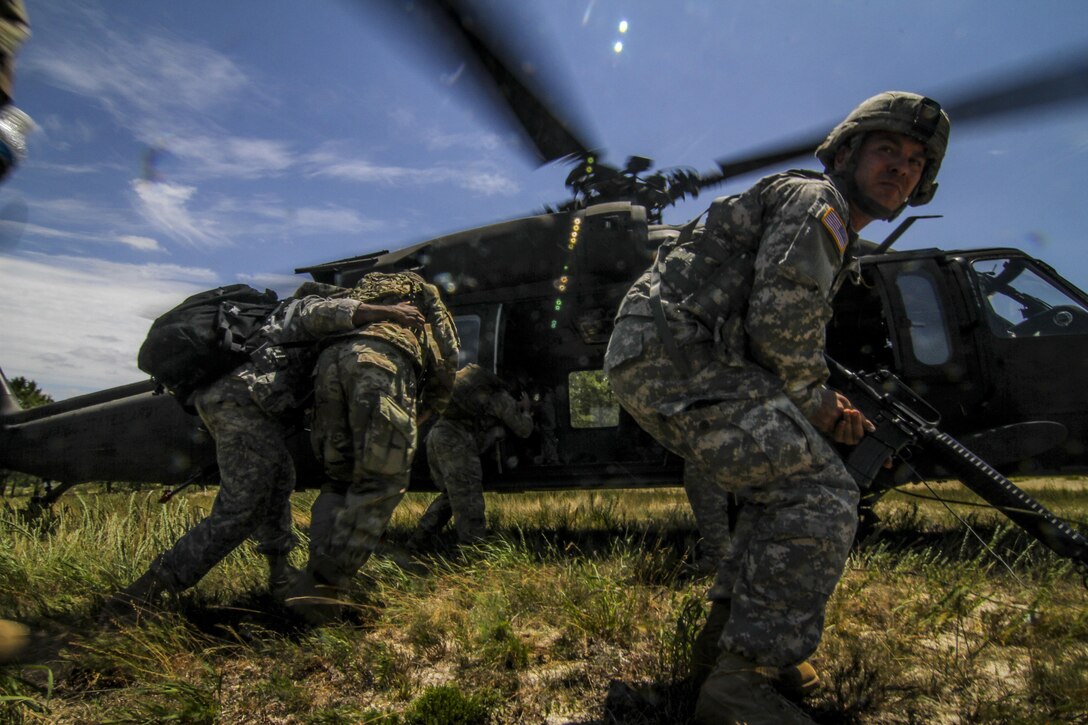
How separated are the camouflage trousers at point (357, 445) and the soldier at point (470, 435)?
64.8 inches

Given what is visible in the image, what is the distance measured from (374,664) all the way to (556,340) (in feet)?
11.4

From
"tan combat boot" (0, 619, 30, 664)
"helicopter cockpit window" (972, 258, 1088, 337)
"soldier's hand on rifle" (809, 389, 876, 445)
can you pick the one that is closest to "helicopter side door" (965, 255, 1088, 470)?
"helicopter cockpit window" (972, 258, 1088, 337)

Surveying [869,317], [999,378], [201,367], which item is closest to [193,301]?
[201,367]

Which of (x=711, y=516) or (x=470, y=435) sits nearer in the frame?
(x=711, y=516)

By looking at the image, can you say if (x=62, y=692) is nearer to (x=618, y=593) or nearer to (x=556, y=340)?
(x=618, y=593)

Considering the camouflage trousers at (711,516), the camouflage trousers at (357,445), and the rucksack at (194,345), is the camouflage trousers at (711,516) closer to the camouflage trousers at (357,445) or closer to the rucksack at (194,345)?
the camouflage trousers at (357,445)

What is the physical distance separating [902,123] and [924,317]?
10.0 feet

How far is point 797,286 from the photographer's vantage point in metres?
2.00

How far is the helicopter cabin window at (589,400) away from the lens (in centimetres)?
552

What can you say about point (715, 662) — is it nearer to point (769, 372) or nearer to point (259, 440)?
point (769, 372)

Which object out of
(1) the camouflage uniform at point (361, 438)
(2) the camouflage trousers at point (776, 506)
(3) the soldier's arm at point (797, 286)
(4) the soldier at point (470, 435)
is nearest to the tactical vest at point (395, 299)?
(1) the camouflage uniform at point (361, 438)

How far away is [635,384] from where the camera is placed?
7.29 ft

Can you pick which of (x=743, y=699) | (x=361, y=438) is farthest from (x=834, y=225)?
(x=361, y=438)

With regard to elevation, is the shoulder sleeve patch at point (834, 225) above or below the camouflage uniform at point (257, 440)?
above
